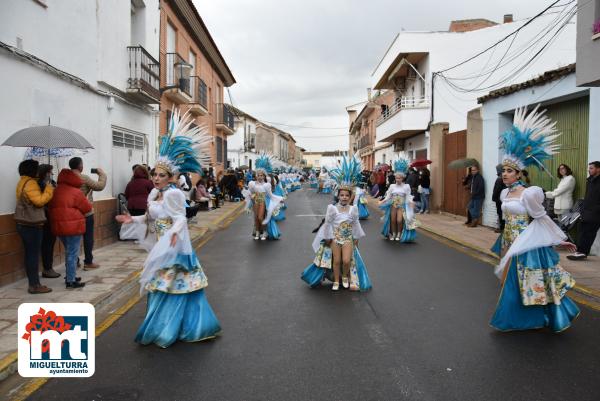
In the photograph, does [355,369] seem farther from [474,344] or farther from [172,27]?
[172,27]

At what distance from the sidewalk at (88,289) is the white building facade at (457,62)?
16458 mm

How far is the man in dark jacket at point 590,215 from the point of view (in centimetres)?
879

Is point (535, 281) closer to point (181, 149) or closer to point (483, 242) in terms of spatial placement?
point (181, 149)

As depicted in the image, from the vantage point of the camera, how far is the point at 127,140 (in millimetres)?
12781

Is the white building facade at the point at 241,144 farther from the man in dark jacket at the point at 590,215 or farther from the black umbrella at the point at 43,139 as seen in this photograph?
the black umbrella at the point at 43,139

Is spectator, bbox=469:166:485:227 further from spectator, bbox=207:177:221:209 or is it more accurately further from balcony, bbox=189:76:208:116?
balcony, bbox=189:76:208:116

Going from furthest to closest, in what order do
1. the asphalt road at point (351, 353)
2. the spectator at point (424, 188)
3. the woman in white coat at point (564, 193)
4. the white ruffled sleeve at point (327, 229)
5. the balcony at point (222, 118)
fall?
the balcony at point (222, 118) → the spectator at point (424, 188) → the woman in white coat at point (564, 193) → the white ruffled sleeve at point (327, 229) → the asphalt road at point (351, 353)

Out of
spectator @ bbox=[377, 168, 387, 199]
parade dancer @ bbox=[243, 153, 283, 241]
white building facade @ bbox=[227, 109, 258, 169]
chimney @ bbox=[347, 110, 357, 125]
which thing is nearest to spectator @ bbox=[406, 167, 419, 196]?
spectator @ bbox=[377, 168, 387, 199]

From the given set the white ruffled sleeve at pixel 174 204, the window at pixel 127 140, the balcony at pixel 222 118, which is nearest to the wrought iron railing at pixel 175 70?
the window at pixel 127 140

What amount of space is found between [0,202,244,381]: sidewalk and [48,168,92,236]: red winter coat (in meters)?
0.82

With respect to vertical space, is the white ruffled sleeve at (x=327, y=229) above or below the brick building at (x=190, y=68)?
below

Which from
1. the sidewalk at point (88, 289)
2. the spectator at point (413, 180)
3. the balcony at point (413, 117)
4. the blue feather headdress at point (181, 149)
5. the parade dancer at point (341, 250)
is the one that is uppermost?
the balcony at point (413, 117)

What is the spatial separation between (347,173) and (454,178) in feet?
36.0

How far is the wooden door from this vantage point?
A: 17000mm
